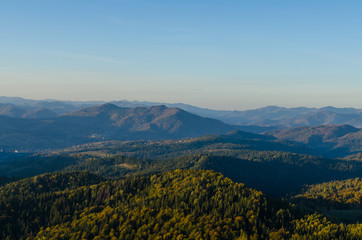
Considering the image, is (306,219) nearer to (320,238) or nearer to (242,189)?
(320,238)

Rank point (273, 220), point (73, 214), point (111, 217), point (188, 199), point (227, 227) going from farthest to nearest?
1. point (73, 214)
2. point (188, 199)
3. point (111, 217)
4. point (273, 220)
5. point (227, 227)

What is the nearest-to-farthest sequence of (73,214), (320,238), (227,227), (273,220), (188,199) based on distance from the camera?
(320,238), (227,227), (273,220), (188,199), (73,214)

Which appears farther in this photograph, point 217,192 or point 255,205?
point 217,192

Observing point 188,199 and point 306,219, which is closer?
point 306,219

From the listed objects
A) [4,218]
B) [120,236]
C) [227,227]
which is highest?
[227,227]

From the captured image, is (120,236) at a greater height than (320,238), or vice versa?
(320,238)

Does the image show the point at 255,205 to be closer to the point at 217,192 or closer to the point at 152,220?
the point at 217,192

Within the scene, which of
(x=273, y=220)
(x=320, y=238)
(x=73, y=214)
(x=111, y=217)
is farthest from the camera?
(x=73, y=214)

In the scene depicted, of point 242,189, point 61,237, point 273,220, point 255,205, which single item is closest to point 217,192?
point 242,189

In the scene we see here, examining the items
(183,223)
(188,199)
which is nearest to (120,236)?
(183,223)
